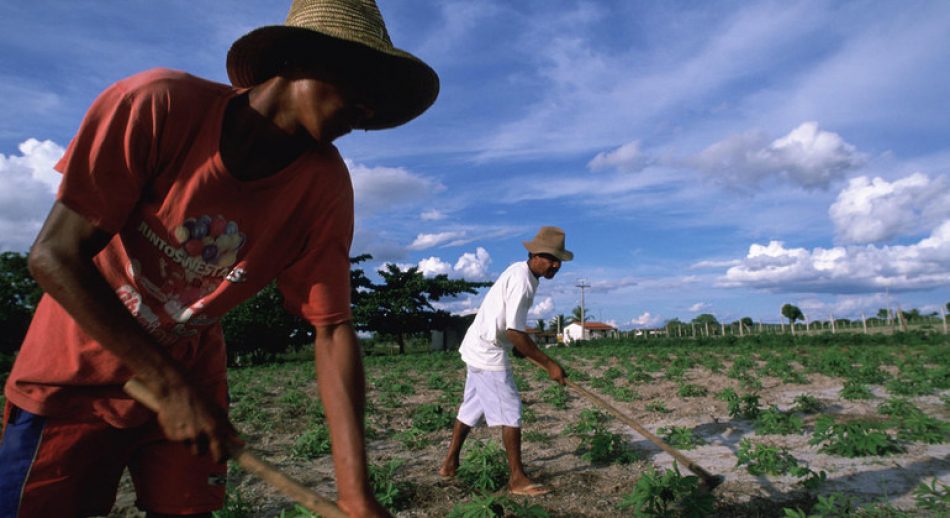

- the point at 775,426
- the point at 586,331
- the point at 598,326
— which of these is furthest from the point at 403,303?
the point at 598,326

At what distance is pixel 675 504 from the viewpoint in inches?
144

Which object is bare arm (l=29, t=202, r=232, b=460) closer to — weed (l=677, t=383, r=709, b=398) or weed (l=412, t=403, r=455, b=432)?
weed (l=412, t=403, r=455, b=432)

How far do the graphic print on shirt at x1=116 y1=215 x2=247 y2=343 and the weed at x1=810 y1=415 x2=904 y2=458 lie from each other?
200 inches

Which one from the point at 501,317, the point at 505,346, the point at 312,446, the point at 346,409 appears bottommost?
the point at 312,446

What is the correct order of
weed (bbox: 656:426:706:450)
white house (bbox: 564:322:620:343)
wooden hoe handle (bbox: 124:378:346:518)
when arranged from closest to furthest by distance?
A: wooden hoe handle (bbox: 124:378:346:518) → weed (bbox: 656:426:706:450) → white house (bbox: 564:322:620:343)

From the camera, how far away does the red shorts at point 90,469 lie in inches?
64.9

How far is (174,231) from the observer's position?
1664 mm

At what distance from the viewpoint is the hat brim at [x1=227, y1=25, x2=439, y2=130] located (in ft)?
5.50

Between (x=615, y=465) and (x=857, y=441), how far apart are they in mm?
1959

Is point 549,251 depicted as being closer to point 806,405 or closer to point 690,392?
point 806,405

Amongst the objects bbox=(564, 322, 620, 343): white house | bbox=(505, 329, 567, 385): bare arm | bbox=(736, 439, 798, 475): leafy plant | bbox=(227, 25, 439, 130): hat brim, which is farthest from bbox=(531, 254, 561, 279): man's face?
bbox=(564, 322, 620, 343): white house

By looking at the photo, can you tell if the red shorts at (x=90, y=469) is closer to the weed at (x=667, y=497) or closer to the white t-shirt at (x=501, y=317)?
the weed at (x=667, y=497)

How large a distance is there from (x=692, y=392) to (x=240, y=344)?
23520 millimetres

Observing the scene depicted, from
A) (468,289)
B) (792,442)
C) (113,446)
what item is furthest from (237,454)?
(468,289)
